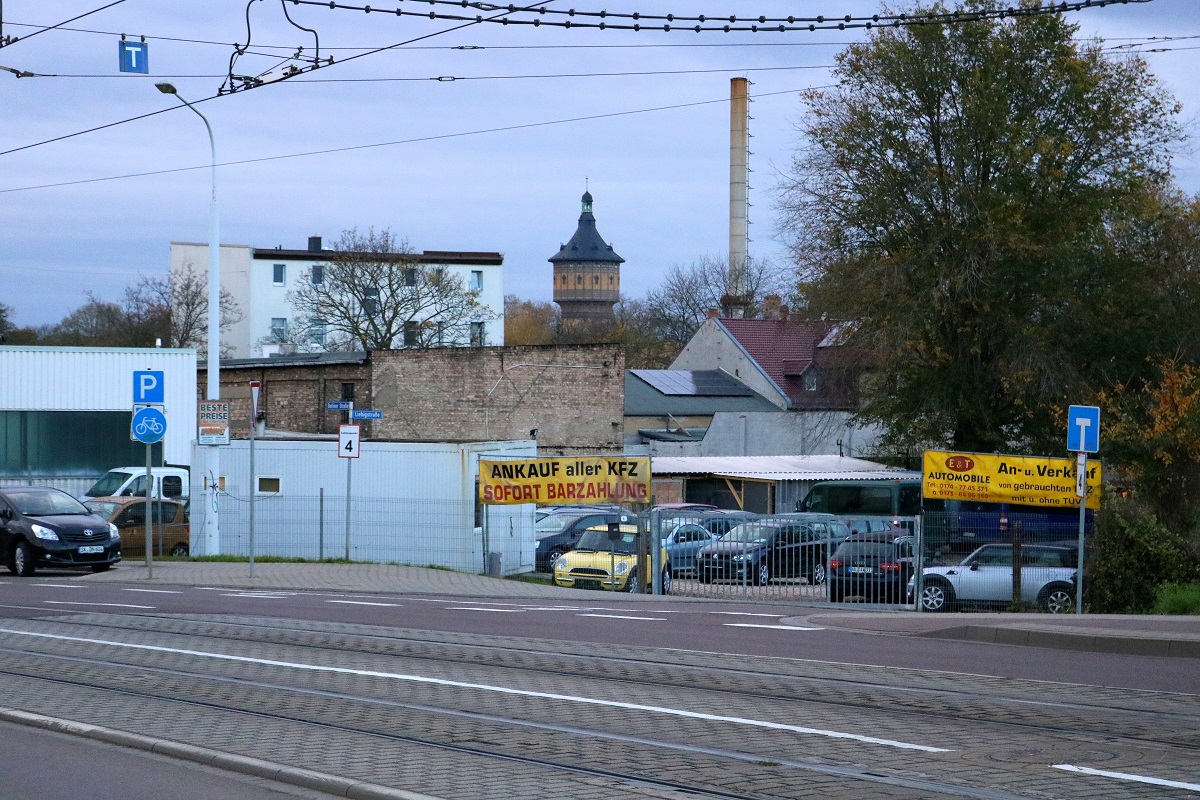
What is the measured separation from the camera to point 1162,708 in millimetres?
10180

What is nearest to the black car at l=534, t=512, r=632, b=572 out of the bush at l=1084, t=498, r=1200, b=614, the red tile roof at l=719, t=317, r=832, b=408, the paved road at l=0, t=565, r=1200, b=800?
the bush at l=1084, t=498, r=1200, b=614

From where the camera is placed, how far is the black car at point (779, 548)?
24203mm

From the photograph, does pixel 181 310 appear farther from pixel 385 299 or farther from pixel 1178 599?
pixel 1178 599

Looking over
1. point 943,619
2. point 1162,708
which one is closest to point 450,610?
point 943,619

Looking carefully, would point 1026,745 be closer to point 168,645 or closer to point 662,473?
point 168,645

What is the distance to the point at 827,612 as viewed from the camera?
2023 cm

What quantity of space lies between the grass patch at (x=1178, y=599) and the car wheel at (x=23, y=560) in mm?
18830

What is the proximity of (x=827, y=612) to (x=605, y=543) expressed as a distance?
23.7 ft

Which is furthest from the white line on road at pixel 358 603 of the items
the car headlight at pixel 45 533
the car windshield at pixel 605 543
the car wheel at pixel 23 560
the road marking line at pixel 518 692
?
the car wheel at pixel 23 560

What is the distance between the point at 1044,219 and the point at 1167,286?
3.41m

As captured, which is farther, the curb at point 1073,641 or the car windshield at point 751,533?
the car windshield at point 751,533

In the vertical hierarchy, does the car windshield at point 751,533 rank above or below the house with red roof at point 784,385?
below

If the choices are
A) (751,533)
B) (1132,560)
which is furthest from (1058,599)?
(751,533)

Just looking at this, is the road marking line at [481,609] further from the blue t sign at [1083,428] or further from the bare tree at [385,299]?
the bare tree at [385,299]
